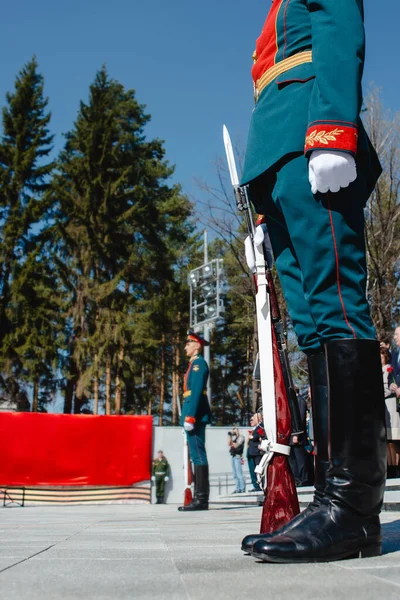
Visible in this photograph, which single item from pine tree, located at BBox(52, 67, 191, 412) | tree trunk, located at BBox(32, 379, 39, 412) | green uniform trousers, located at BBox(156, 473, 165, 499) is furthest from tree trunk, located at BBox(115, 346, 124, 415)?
green uniform trousers, located at BBox(156, 473, 165, 499)

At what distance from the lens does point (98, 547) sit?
193cm

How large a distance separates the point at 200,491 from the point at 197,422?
678mm

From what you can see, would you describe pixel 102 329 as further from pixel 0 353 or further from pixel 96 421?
pixel 96 421

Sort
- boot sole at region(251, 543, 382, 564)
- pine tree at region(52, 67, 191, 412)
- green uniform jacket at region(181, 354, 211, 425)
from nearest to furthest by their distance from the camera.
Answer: boot sole at region(251, 543, 382, 564) < green uniform jacket at region(181, 354, 211, 425) < pine tree at region(52, 67, 191, 412)

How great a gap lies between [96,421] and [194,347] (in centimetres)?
678

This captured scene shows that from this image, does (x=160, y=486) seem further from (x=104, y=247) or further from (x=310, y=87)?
(x=104, y=247)

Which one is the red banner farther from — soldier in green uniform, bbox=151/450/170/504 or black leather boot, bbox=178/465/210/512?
black leather boot, bbox=178/465/210/512

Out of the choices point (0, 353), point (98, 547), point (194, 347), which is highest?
point (0, 353)

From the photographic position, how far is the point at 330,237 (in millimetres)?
1944

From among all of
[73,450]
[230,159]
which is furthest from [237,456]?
[230,159]

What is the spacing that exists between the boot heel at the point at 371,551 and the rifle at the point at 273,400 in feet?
1.16

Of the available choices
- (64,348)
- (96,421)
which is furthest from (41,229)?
(96,421)

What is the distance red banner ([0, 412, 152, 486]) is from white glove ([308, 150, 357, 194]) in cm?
1167

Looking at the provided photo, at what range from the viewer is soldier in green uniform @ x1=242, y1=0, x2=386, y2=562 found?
1.75 meters
